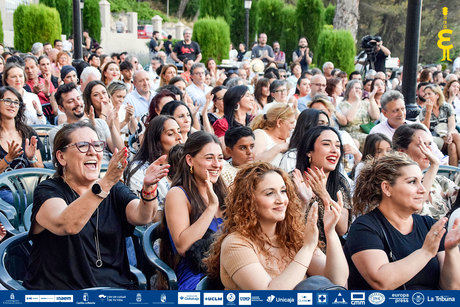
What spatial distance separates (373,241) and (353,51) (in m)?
13.1

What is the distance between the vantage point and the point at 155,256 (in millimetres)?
3463

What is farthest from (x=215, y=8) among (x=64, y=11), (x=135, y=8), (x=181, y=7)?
(x=181, y=7)

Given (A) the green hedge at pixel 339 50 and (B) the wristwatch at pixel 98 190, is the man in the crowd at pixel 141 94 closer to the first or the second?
(B) the wristwatch at pixel 98 190

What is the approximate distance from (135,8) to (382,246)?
45905 mm

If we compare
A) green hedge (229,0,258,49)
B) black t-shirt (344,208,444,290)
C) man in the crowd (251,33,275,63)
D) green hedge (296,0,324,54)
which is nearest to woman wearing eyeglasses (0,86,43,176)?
black t-shirt (344,208,444,290)

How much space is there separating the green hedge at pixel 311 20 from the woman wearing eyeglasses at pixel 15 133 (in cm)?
1692

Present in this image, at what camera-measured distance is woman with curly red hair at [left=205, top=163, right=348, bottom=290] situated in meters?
2.81

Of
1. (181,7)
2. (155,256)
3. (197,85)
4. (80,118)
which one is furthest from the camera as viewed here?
(181,7)

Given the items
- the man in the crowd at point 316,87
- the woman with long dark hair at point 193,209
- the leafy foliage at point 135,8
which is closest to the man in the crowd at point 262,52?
the man in the crowd at point 316,87

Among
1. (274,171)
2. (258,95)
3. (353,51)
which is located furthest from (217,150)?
(353,51)

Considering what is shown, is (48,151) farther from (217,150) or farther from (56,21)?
(56,21)

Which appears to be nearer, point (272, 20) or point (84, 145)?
point (84, 145)

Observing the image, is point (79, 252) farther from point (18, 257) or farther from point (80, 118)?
point (80, 118)

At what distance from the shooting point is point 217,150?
12.8ft
